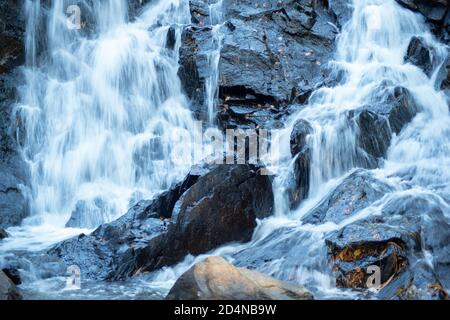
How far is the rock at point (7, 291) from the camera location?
682cm

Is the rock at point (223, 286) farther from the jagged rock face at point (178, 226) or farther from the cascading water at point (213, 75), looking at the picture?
the cascading water at point (213, 75)

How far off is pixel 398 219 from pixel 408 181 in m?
1.81

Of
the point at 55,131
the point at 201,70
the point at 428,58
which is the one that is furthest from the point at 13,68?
the point at 428,58

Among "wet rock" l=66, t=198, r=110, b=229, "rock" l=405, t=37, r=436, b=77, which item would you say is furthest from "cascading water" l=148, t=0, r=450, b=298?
"wet rock" l=66, t=198, r=110, b=229

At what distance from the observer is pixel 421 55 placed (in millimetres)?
13250

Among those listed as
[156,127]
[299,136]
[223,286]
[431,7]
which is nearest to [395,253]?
[223,286]

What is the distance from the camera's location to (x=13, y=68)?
1320cm

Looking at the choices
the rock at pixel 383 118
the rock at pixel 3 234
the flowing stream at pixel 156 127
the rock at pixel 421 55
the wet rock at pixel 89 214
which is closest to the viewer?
the flowing stream at pixel 156 127

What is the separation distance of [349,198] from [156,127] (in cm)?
503

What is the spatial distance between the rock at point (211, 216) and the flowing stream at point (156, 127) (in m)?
0.21

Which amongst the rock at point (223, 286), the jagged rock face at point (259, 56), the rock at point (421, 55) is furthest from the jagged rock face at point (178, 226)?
the rock at point (421, 55)

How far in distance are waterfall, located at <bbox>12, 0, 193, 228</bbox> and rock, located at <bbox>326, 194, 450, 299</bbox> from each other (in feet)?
14.8

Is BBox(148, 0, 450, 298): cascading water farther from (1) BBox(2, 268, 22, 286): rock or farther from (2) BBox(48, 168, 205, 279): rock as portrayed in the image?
(1) BBox(2, 268, 22, 286): rock

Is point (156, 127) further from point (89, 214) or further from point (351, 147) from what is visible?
point (351, 147)
